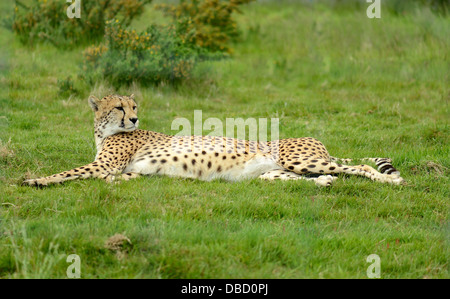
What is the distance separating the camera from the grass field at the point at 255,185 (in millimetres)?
3281

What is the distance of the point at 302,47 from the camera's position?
37.4 feet

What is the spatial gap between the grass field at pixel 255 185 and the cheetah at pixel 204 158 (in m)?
0.19

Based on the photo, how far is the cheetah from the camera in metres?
5.02

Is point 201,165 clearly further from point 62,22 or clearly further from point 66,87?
point 62,22

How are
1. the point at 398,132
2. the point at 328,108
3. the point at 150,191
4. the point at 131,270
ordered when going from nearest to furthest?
the point at 131,270 → the point at 150,191 → the point at 398,132 → the point at 328,108

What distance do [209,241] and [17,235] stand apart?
4.06 ft

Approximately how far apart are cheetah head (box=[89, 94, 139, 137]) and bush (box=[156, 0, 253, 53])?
5.19 m

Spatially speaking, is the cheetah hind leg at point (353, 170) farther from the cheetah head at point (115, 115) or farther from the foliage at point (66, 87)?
the foliage at point (66, 87)

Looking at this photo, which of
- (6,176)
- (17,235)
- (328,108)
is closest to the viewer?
(17,235)

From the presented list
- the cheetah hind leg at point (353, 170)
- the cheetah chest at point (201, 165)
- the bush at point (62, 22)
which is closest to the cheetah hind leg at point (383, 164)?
the cheetah hind leg at point (353, 170)

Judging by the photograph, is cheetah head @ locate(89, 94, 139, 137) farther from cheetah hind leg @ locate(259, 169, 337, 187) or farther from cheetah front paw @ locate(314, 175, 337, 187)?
cheetah front paw @ locate(314, 175, 337, 187)

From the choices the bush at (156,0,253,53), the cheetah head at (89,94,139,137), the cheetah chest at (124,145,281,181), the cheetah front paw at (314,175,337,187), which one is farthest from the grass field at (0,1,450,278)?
the bush at (156,0,253,53)

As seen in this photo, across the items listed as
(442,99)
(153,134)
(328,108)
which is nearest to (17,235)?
(153,134)

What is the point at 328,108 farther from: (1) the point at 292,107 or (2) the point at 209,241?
(2) the point at 209,241
